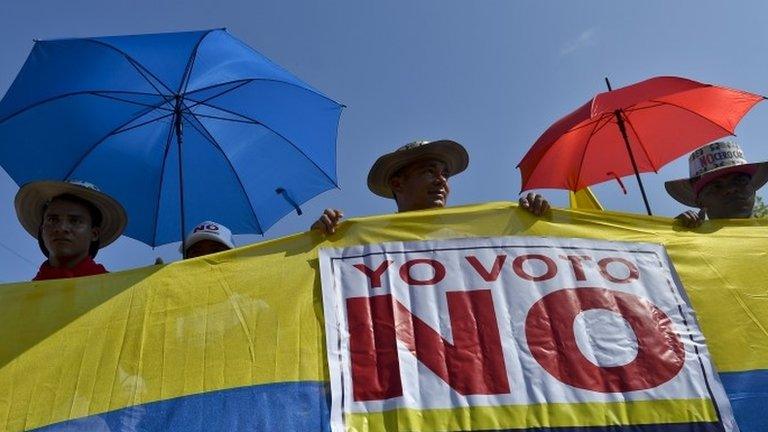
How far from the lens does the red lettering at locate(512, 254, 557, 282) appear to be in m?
2.79

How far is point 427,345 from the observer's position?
100 inches

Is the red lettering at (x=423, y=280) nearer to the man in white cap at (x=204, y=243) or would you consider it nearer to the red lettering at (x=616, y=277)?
the red lettering at (x=616, y=277)

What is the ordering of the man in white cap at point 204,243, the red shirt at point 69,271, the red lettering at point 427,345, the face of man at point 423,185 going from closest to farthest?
the red lettering at point 427,345
the red shirt at point 69,271
the face of man at point 423,185
the man in white cap at point 204,243

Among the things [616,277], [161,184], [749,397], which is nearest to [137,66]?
[161,184]

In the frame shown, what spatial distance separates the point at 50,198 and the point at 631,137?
160 inches

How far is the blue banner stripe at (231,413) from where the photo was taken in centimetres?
233

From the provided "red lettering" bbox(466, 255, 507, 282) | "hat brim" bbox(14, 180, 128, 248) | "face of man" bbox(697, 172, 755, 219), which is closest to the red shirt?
"hat brim" bbox(14, 180, 128, 248)

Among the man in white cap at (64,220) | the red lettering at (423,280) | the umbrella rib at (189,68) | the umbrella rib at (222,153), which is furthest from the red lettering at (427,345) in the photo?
the umbrella rib at (189,68)

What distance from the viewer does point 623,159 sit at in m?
5.25

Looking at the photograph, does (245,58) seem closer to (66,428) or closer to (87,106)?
(87,106)

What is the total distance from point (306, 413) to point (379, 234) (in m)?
0.96

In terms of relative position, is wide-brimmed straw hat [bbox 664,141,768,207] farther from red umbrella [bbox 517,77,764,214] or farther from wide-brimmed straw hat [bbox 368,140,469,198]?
wide-brimmed straw hat [bbox 368,140,469,198]

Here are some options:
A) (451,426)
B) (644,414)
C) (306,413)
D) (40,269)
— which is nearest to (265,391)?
(306,413)

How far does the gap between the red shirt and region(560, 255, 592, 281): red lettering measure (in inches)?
88.4
